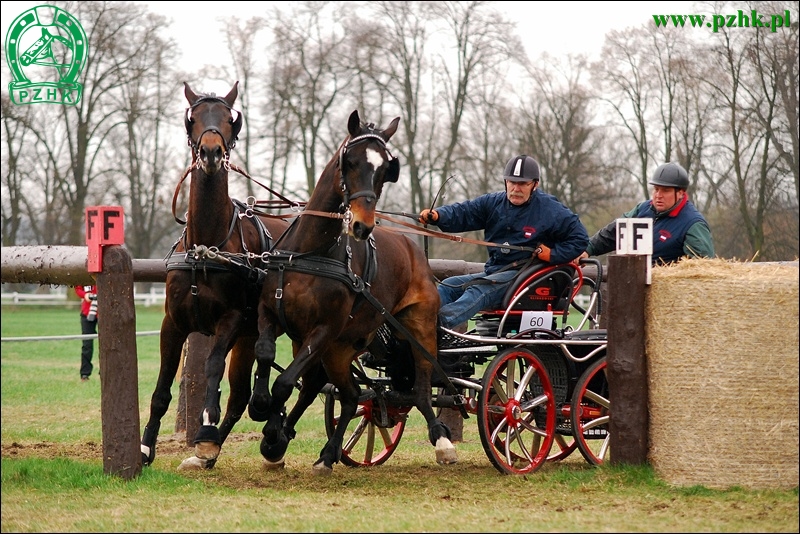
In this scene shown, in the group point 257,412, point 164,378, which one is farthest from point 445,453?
point 164,378

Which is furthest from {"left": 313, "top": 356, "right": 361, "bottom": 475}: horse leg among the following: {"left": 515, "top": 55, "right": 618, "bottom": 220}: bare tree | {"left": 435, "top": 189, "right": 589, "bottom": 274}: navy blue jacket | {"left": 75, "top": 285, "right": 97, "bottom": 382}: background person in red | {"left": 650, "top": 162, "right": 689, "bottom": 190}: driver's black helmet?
{"left": 515, "top": 55, "right": 618, "bottom": 220}: bare tree

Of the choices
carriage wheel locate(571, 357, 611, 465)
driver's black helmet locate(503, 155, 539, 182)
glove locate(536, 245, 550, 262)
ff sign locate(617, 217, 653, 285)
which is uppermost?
driver's black helmet locate(503, 155, 539, 182)

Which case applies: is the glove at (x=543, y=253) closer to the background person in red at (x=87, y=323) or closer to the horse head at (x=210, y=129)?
the horse head at (x=210, y=129)

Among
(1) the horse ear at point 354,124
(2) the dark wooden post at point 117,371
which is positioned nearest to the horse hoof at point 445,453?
(2) the dark wooden post at point 117,371

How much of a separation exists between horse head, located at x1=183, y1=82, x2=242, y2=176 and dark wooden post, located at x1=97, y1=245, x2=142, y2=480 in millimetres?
822

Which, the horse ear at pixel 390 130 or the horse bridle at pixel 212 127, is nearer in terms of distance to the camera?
the horse bridle at pixel 212 127

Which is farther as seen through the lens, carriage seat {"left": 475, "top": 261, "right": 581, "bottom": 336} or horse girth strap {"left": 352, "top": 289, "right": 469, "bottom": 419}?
carriage seat {"left": 475, "top": 261, "right": 581, "bottom": 336}

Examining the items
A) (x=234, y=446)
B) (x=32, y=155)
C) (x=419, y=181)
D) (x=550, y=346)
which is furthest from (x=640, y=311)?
(x=32, y=155)

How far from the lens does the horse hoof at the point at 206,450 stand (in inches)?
266

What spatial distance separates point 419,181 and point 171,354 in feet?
77.5

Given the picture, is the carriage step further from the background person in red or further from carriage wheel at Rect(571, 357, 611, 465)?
the background person in red

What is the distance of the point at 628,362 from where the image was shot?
6.38 m

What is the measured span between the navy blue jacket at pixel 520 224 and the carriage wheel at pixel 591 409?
2.96ft

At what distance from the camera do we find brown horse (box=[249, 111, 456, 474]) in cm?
637
